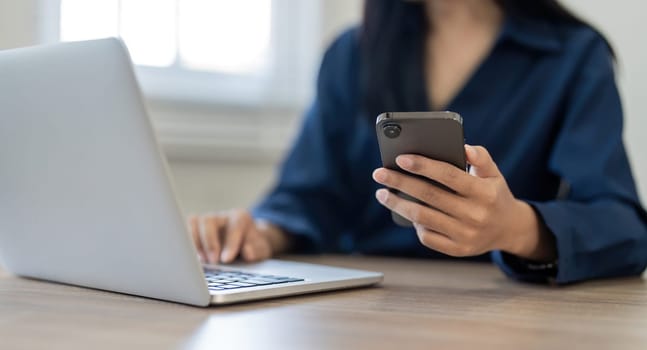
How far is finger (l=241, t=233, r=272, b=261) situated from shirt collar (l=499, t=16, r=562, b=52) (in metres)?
0.48

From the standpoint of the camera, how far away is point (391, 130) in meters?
0.62

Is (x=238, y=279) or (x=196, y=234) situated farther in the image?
(x=196, y=234)

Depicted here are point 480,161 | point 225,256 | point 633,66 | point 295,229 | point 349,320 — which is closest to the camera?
point 349,320

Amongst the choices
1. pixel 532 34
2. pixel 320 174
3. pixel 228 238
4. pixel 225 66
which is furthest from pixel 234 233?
pixel 225 66

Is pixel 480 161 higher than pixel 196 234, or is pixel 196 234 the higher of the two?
pixel 480 161

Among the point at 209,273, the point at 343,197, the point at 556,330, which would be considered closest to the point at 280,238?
the point at 343,197

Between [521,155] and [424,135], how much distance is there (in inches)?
21.3

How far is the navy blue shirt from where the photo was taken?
0.87 metres

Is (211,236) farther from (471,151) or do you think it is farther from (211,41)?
(211,41)

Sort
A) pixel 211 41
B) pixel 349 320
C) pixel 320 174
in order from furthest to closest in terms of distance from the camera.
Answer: pixel 211 41 < pixel 320 174 < pixel 349 320

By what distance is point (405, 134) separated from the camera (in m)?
0.62

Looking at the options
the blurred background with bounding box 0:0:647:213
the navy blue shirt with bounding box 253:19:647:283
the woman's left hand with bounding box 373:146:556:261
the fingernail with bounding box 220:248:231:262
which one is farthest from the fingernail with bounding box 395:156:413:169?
the blurred background with bounding box 0:0:647:213

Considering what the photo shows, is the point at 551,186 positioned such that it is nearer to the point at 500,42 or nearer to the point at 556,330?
the point at 500,42

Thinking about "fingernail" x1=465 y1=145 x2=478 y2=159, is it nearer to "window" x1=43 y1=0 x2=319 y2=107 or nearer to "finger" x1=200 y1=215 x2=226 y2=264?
"finger" x1=200 y1=215 x2=226 y2=264
